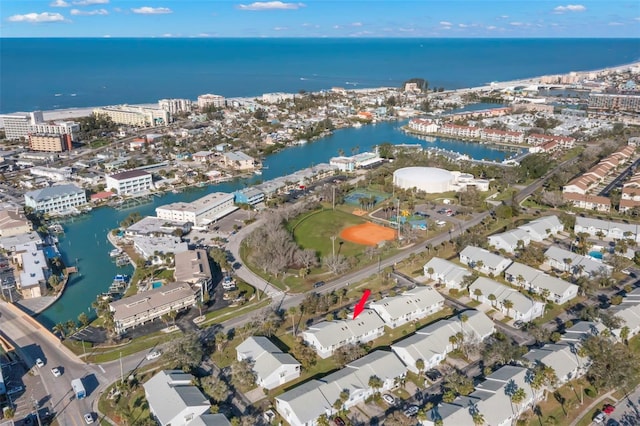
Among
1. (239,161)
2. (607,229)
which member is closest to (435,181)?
(607,229)

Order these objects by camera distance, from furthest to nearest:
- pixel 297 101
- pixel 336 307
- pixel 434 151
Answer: pixel 297 101 < pixel 434 151 < pixel 336 307

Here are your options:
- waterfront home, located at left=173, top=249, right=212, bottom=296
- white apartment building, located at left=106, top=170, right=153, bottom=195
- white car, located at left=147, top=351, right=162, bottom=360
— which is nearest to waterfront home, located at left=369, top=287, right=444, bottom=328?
waterfront home, located at left=173, top=249, right=212, bottom=296

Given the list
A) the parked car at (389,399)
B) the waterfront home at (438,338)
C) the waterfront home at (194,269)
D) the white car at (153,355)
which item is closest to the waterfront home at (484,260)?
the waterfront home at (438,338)

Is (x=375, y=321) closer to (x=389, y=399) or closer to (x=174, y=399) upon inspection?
(x=389, y=399)

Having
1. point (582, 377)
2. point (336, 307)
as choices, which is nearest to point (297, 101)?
point (336, 307)

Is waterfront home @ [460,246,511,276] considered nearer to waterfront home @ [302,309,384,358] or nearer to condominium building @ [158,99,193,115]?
waterfront home @ [302,309,384,358]

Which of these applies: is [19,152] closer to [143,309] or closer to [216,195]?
[216,195]

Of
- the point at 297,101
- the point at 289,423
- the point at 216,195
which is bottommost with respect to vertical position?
the point at 289,423
